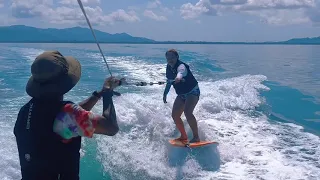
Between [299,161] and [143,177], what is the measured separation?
9.19 feet

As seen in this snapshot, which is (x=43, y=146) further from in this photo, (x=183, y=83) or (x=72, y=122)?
(x=183, y=83)

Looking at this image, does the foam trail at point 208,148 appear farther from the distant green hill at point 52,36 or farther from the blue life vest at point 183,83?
the distant green hill at point 52,36

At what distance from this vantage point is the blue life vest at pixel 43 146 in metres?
2.26

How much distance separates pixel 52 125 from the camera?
2.25m

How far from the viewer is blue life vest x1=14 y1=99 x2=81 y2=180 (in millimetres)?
2264

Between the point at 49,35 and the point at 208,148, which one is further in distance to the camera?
the point at 49,35

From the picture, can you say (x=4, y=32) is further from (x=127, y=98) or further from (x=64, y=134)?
(x=64, y=134)

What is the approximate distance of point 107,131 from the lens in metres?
2.47

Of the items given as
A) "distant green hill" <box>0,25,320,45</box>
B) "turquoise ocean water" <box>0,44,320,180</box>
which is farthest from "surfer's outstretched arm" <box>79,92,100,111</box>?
"distant green hill" <box>0,25,320,45</box>

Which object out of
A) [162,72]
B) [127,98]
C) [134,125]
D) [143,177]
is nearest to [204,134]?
[134,125]

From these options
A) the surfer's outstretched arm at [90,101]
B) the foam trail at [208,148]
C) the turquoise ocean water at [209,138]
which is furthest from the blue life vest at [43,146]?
the foam trail at [208,148]

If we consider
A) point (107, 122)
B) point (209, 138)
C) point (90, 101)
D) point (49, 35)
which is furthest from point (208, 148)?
point (49, 35)

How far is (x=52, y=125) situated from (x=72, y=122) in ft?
0.37

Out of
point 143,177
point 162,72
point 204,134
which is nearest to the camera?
point 143,177
